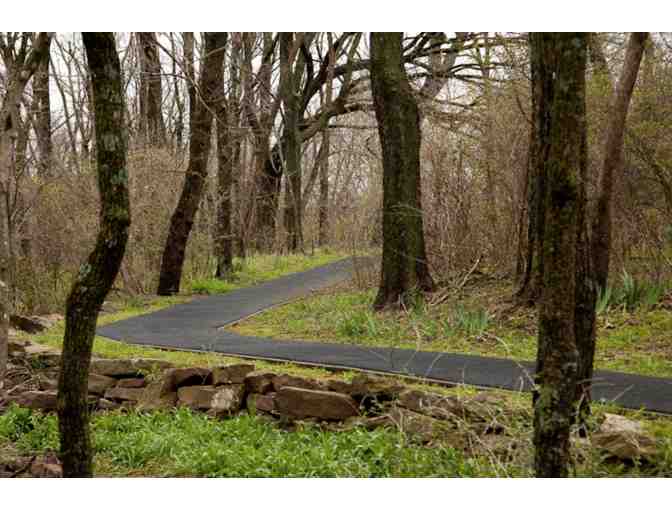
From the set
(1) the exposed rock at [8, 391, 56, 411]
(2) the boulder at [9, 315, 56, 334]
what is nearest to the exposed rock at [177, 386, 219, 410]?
(1) the exposed rock at [8, 391, 56, 411]

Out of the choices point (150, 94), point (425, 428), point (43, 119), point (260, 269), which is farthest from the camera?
point (260, 269)

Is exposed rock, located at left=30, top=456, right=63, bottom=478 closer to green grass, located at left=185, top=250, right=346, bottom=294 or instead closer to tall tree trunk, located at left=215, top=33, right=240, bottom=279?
green grass, located at left=185, top=250, right=346, bottom=294

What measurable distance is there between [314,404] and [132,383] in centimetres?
147

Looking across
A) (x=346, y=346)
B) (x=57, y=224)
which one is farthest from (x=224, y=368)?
(x=57, y=224)

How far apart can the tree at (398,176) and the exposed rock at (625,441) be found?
364 cm

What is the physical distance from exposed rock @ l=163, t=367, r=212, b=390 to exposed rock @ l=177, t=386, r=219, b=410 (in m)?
0.05

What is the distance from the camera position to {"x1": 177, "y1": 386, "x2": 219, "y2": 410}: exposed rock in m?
5.04

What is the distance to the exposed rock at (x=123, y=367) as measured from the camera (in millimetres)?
5395

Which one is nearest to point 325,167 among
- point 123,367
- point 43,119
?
point 43,119

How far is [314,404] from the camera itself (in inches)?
180

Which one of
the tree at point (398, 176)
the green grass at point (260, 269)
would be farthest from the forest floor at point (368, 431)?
the green grass at point (260, 269)

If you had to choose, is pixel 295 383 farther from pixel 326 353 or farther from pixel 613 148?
pixel 613 148

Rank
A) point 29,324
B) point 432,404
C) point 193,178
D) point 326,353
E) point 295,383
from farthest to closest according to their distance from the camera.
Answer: point 193,178 < point 29,324 < point 326,353 < point 295,383 < point 432,404
